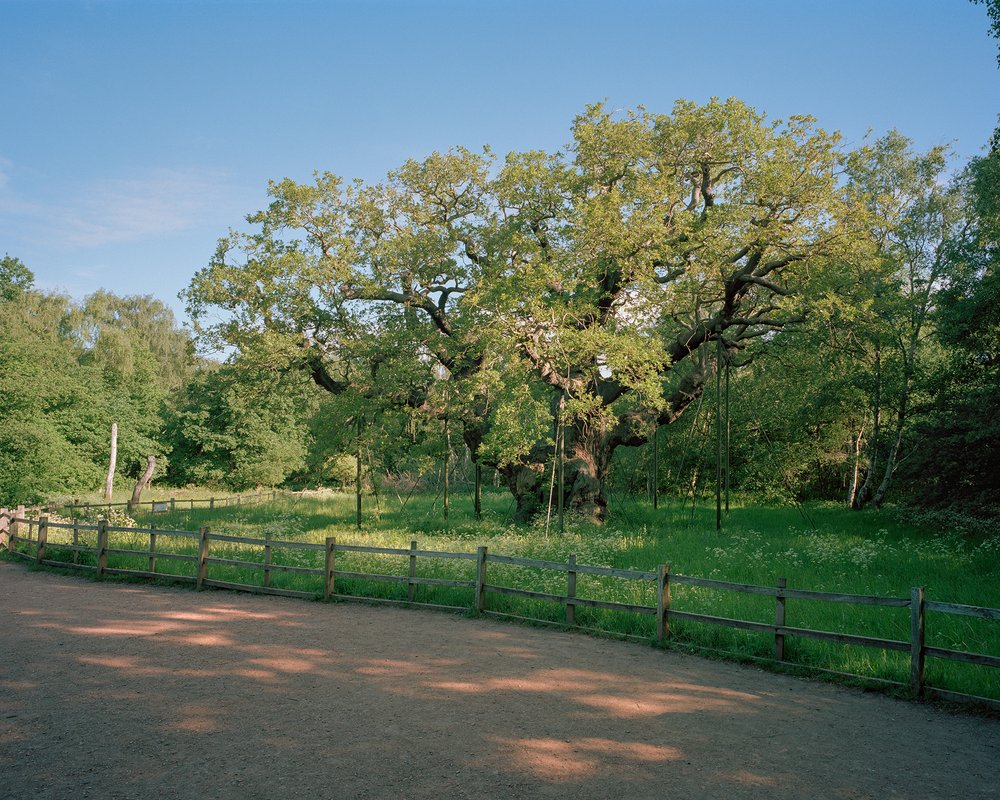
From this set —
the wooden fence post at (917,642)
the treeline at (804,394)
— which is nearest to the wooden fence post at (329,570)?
the treeline at (804,394)

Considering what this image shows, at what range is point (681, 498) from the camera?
33.2 m

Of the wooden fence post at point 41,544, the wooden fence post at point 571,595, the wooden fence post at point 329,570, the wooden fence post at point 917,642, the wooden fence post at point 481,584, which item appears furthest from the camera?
the wooden fence post at point 41,544

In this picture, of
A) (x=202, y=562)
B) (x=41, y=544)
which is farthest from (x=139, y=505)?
(x=202, y=562)

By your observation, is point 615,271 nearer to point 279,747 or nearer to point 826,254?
point 826,254

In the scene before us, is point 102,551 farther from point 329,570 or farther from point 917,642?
point 917,642

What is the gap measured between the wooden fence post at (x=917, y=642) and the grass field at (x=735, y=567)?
277 millimetres

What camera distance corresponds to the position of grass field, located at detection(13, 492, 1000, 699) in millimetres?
9125

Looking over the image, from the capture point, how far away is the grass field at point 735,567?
912cm

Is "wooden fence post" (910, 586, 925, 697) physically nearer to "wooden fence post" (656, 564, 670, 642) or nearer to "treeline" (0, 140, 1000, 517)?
"wooden fence post" (656, 564, 670, 642)

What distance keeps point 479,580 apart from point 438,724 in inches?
197

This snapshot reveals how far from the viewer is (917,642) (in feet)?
24.1

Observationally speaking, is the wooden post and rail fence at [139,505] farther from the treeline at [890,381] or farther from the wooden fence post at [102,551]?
the treeline at [890,381]

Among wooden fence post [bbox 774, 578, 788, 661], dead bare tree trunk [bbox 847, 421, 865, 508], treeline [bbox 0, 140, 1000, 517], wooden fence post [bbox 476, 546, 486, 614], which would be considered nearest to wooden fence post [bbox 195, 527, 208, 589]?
wooden fence post [bbox 476, 546, 486, 614]

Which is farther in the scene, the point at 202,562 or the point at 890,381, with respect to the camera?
the point at 890,381
